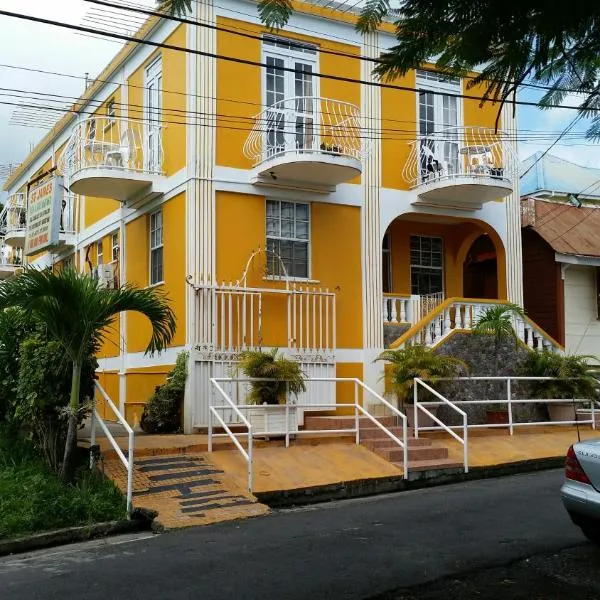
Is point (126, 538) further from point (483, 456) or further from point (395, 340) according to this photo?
point (395, 340)

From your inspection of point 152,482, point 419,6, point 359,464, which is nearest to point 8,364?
point 152,482

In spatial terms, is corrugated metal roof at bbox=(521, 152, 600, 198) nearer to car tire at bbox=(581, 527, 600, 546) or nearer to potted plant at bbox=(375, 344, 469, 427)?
potted plant at bbox=(375, 344, 469, 427)

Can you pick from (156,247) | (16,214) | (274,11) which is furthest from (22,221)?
(274,11)

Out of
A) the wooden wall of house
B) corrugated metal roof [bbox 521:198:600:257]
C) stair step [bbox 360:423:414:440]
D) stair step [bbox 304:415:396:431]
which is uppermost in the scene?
corrugated metal roof [bbox 521:198:600:257]

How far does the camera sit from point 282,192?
15977 mm

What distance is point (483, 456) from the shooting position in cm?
1348

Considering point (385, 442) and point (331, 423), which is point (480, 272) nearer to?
point (331, 423)

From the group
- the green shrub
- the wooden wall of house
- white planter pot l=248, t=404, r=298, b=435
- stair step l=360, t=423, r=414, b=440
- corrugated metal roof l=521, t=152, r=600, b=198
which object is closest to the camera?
white planter pot l=248, t=404, r=298, b=435

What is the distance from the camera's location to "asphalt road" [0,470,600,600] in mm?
6766

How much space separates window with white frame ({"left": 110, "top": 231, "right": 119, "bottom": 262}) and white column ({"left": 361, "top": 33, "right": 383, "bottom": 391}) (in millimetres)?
6006

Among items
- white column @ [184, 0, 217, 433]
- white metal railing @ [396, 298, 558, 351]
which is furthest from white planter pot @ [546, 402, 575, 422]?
white column @ [184, 0, 217, 433]

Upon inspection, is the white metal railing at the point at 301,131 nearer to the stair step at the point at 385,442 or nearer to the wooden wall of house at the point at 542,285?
the stair step at the point at 385,442

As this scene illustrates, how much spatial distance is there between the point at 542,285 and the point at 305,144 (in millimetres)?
7940

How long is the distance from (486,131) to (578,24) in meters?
14.0
